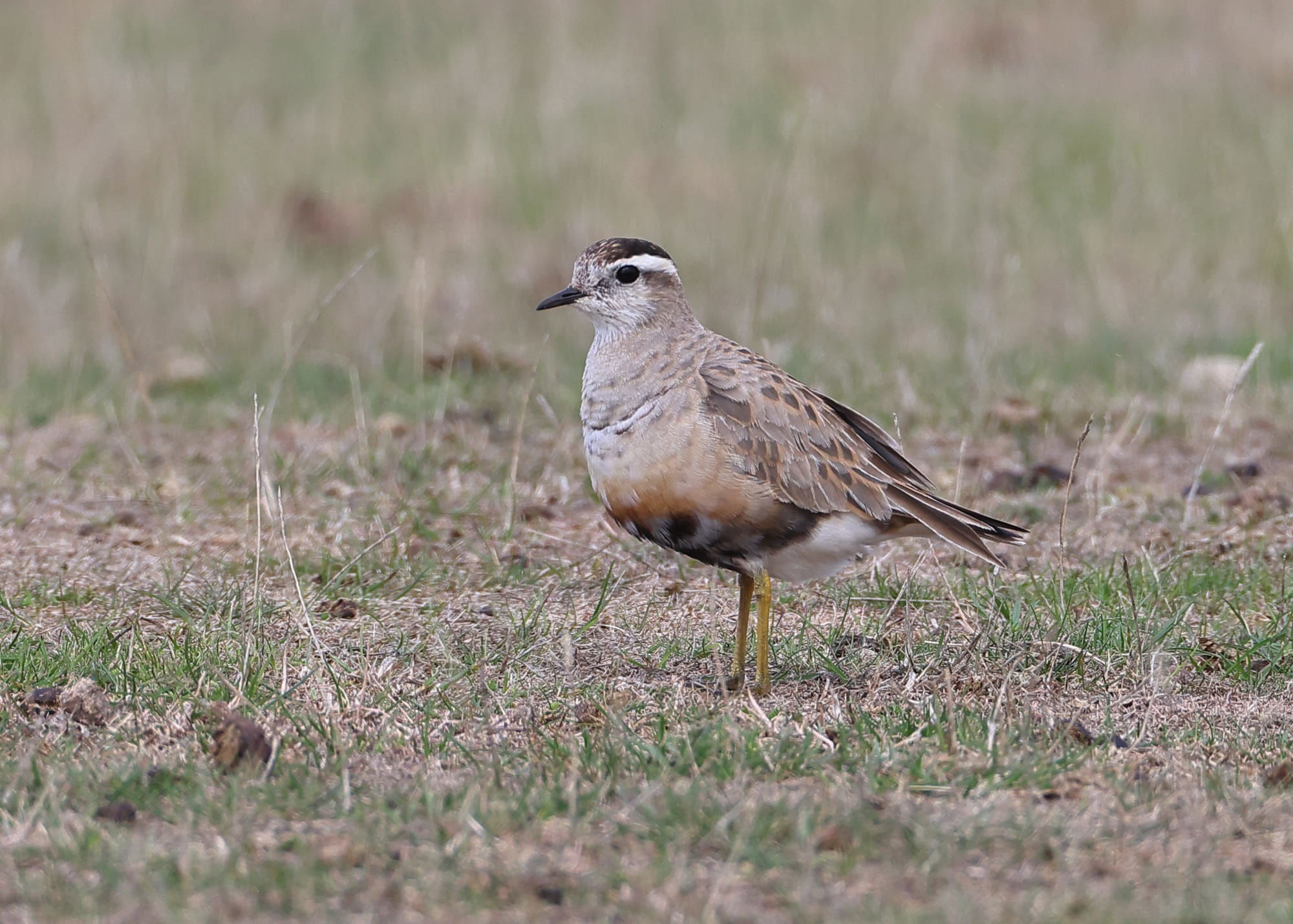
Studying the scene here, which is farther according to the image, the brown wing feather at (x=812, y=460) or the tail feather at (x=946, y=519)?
the tail feather at (x=946, y=519)

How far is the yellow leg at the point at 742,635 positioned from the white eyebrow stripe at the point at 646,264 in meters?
1.14

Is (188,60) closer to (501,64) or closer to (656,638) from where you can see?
(501,64)

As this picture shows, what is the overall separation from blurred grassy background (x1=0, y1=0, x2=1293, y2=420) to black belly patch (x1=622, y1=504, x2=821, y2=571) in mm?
3570

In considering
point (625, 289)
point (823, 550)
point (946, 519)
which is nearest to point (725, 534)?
point (823, 550)

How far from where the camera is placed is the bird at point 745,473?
505 cm

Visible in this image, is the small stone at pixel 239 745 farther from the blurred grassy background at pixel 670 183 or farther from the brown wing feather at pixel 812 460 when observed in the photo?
the blurred grassy background at pixel 670 183

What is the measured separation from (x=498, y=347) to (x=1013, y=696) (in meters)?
6.33

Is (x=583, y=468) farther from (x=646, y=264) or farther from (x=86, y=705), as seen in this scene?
(x=86, y=705)

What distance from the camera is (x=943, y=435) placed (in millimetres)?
8211

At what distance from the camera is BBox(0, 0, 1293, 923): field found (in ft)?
12.8

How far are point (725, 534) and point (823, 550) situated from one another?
36 centimetres

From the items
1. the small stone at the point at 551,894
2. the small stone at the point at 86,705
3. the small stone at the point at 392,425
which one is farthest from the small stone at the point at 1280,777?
the small stone at the point at 392,425

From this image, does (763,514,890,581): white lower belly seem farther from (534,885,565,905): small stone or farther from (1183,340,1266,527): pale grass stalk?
(1183,340,1266,527): pale grass stalk

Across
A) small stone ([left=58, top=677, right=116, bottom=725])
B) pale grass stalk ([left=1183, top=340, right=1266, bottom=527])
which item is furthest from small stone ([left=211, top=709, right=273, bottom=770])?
pale grass stalk ([left=1183, top=340, right=1266, bottom=527])
